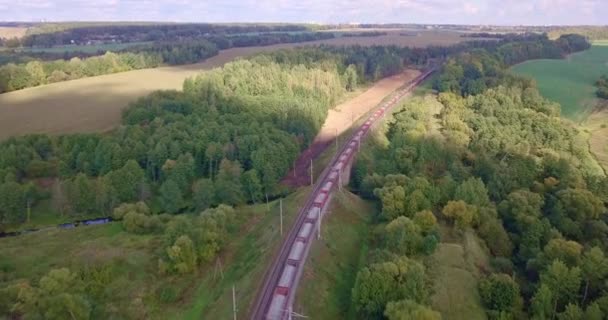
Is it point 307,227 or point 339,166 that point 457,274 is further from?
point 339,166

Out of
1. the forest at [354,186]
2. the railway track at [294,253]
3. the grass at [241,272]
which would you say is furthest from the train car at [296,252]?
the forest at [354,186]

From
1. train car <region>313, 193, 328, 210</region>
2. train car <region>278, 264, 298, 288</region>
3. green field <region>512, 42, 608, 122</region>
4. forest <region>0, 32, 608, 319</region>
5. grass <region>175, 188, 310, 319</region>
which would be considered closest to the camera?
train car <region>278, 264, 298, 288</region>

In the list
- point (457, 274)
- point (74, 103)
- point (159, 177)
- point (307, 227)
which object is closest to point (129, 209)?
point (159, 177)

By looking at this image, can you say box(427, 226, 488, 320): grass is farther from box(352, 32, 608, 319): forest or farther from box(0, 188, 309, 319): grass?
box(0, 188, 309, 319): grass

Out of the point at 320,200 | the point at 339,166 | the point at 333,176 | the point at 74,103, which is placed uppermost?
the point at 74,103

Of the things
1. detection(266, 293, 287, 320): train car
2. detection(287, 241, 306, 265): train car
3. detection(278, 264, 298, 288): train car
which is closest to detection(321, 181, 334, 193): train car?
detection(287, 241, 306, 265): train car

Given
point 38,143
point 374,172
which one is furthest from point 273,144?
point 38,143

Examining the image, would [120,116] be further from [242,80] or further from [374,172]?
[374,172]
